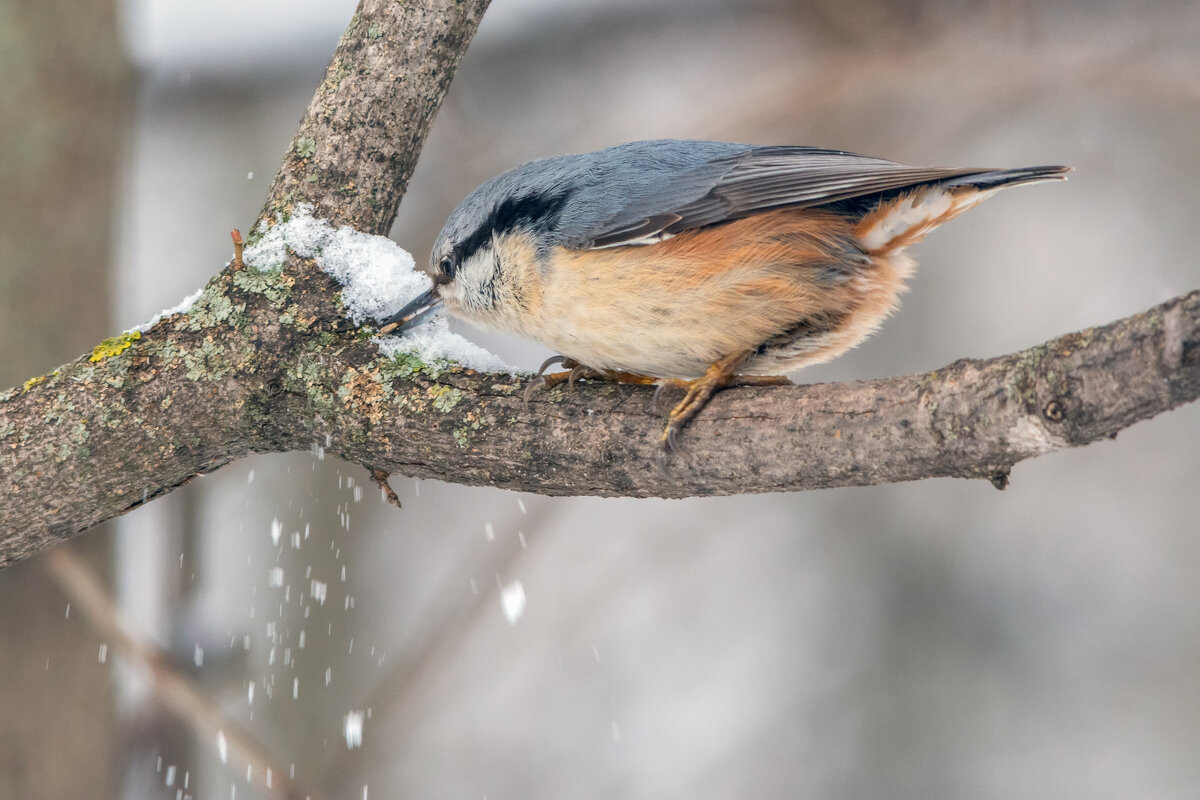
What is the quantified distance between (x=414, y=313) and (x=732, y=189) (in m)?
0.81

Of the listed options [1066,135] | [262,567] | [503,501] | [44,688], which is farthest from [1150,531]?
[44,688]

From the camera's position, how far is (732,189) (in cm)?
220

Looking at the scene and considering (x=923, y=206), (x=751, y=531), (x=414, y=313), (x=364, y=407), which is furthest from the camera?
(x=751, y=531)

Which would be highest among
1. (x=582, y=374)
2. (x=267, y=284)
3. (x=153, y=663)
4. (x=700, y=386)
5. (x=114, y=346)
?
(x=267, y=284)

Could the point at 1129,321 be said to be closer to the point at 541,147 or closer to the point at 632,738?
the point at 541,147

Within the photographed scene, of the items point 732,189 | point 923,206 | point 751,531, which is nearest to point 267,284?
point 732,189

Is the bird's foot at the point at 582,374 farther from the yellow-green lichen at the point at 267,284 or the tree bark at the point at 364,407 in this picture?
the yellow-green lichen at the point at 267,284

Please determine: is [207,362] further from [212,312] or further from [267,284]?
[267,284]

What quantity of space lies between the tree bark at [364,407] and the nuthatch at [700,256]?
17cm

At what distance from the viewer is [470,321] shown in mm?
2428

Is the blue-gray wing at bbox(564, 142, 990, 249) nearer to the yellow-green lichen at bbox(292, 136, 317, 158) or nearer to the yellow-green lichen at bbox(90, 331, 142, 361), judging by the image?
the yellow-green lichen at bbox(292, 136, 317, 158)

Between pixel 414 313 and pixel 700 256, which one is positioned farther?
pixel 414 313

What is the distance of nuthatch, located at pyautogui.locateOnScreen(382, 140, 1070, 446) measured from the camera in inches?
81.0

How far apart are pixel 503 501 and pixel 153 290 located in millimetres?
1731
